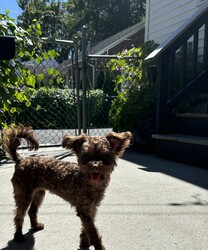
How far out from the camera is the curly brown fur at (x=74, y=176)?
2381 millimetres

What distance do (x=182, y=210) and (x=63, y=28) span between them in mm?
42148

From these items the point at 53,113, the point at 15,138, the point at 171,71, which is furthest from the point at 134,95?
the point at 53,113

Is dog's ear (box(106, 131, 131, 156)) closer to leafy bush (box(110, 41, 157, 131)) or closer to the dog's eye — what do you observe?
the dog's eye

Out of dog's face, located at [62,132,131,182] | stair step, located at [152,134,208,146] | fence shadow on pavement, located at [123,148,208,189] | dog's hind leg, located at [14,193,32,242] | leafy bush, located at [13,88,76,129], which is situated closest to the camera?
dog's face, located at [62,132,131,182]

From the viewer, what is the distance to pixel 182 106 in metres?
6.51

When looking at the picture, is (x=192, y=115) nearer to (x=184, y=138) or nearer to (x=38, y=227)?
(x=184, y=138)

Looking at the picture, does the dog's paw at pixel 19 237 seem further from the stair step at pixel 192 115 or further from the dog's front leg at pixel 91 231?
the stair step at pixel 192 115

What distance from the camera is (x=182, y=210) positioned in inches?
140

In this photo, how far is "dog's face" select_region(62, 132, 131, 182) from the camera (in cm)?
234

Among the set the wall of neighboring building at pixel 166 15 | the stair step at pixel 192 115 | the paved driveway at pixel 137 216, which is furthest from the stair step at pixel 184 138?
the wall of neighboring building at pixel 166 15

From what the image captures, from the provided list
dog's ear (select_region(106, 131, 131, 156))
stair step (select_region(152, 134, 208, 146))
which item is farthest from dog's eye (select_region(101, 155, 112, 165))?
stair step (select_region(152, 134, 208, 146))

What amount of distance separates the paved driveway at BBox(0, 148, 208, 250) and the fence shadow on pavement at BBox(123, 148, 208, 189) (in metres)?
0.01

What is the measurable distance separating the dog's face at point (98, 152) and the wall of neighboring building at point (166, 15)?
23.5 ft

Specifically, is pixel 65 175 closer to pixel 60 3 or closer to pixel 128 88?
pixel 128 88
